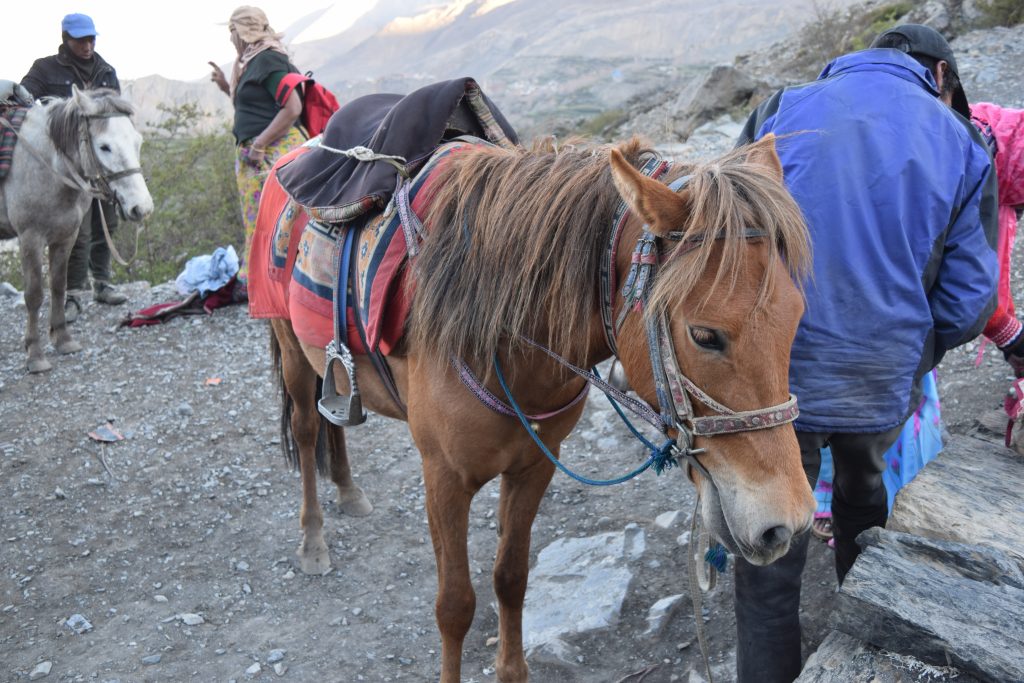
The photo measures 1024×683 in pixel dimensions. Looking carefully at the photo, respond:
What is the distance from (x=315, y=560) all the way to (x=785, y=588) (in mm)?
2220

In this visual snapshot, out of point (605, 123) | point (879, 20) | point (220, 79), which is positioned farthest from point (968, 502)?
point (605, 123)

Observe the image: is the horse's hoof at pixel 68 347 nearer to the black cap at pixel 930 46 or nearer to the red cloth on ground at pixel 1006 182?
the black cap at pixel 930 46

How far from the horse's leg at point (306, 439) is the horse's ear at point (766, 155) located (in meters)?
2.31

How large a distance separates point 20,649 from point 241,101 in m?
3.67

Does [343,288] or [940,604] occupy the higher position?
[343,288]

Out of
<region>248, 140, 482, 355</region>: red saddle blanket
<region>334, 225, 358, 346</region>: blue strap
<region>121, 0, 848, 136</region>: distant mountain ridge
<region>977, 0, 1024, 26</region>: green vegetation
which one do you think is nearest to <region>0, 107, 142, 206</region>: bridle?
<region>248, 140, 482, 355</region>: red saddle blanket

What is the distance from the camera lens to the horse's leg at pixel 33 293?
5.62 metres

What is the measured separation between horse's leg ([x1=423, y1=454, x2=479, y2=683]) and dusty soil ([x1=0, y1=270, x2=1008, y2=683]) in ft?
1.45

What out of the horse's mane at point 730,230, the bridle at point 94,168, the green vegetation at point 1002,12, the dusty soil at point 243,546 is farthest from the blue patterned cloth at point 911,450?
the green vegetation at point 1002,12

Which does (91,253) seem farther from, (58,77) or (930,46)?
(930,46)

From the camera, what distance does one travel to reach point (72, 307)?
263 inches

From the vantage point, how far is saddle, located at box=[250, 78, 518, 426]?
2229mm

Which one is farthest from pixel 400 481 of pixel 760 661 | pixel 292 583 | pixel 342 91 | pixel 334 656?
pixel 342 91

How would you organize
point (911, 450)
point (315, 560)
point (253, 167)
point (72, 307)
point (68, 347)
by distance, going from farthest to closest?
point (72, 307)
point (68, 347)
point (253, 167)
point (315, 560)
point (911, 450)
